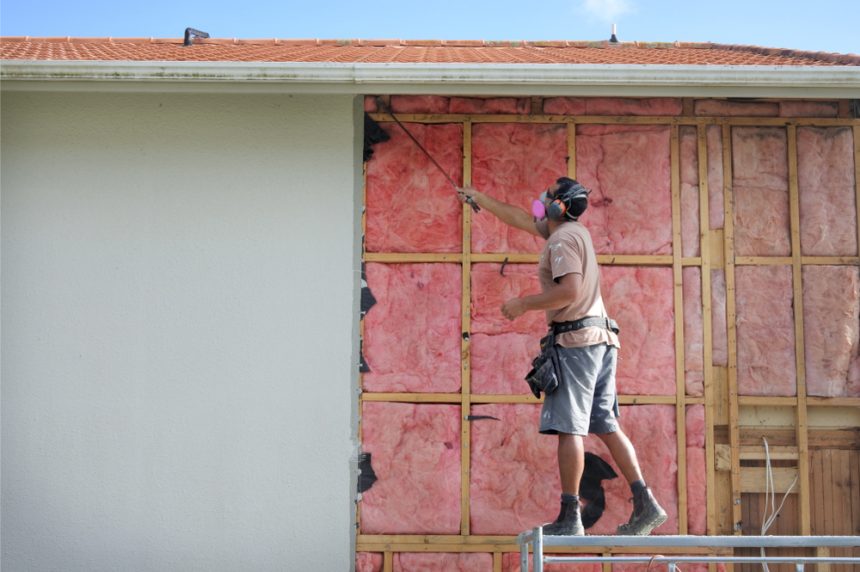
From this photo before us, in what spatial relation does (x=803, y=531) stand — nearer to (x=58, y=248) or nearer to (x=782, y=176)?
(x=782, y=176)

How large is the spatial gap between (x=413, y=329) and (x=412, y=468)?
0.84 metres

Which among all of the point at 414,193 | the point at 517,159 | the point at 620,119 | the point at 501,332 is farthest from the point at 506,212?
the point at 620,119

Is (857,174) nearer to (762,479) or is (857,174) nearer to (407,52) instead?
(762,479)

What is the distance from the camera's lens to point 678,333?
540cm

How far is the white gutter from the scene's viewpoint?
5.07 meters

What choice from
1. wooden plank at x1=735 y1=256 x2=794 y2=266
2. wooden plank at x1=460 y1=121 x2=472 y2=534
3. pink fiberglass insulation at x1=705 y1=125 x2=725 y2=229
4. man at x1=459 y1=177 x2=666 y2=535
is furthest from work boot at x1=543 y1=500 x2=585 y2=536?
pink fiberglass insulation at x1=705 y1=125 x2=725 y2=229

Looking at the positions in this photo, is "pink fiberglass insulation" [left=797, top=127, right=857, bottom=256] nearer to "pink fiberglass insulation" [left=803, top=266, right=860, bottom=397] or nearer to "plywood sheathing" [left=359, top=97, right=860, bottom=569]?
"plywood sheathing" [left=359, top=97, right=860, bottom=569]

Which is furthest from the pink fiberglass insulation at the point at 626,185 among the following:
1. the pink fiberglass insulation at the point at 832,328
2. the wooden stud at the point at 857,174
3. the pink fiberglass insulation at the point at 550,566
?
the pink fiberglass insulation at the point at 550,566

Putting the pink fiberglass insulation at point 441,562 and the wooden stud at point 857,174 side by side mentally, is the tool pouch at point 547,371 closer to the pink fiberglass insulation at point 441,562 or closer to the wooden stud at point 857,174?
the pink fiberglass insulation at point 441,562

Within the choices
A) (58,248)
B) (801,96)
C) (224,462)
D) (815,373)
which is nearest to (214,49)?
(58,248)

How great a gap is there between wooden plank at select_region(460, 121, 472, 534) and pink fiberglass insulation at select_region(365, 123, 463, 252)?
5cm

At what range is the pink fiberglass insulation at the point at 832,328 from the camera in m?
5.41

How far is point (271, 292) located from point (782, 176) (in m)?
3.28

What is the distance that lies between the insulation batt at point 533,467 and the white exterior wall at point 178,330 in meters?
0.83
